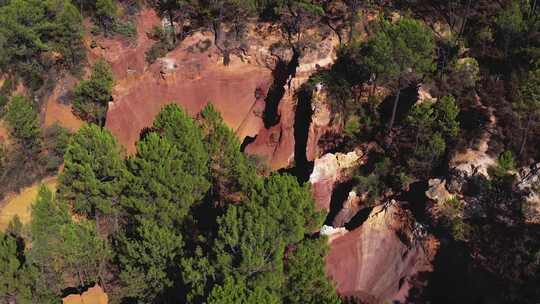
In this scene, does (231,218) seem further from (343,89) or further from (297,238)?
(343,89)

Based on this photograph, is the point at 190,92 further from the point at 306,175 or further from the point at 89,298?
the point at 89,298

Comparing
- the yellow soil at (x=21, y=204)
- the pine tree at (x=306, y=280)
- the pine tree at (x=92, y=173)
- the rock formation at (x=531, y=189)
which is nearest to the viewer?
the pine tree at (x=306, y=280)

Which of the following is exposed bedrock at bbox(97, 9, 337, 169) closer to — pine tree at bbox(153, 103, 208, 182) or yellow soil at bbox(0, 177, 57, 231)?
yellow soil at bbox(0, 177, 57, 231)

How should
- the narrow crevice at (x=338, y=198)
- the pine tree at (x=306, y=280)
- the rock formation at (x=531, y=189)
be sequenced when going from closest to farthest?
the pine tree at (x=306, y=280)
the rock formation at (x=531, y=189)
the narrow crevice at (x=338, y=198)

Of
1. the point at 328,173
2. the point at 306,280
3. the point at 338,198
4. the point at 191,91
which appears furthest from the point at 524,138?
the point at 191,91

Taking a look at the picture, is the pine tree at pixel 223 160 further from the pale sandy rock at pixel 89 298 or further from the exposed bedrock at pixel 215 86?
the pale sandy rock at pixel 89 298

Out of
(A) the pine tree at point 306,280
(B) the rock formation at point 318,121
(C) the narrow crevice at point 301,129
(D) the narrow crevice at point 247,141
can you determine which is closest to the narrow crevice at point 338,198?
(B) the rock formation at point 318,121

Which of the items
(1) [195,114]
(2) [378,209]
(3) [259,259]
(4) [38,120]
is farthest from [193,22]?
(3) [259,259]
